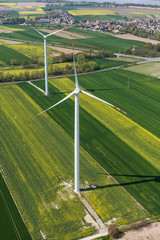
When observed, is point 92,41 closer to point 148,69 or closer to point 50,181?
point 148,69

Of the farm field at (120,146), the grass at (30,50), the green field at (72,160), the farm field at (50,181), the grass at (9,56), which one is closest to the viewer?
the farm field at (50,181)

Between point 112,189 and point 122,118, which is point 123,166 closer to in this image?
point 112,189

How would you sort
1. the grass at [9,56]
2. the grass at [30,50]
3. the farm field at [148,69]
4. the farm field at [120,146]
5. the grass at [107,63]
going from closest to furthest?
1. the farm field at [120,146]
2. the farm field at [148,69]
3. the grass at [107,63]
4. the grass at [9,56]
5. the grass at [30,50]

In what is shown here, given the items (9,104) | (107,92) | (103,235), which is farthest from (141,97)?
(103,235)

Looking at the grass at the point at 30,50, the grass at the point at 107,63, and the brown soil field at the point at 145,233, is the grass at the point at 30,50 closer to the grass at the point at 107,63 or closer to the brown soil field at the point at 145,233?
the grass at the point at 107,63

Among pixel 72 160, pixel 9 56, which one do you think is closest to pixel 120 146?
pixel 72 160

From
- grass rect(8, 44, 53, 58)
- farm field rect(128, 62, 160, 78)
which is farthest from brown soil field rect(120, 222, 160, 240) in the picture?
grass rect(8, 44, 53, 58)

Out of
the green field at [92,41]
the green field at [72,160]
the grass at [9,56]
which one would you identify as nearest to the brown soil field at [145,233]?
the green field at [72,160]
